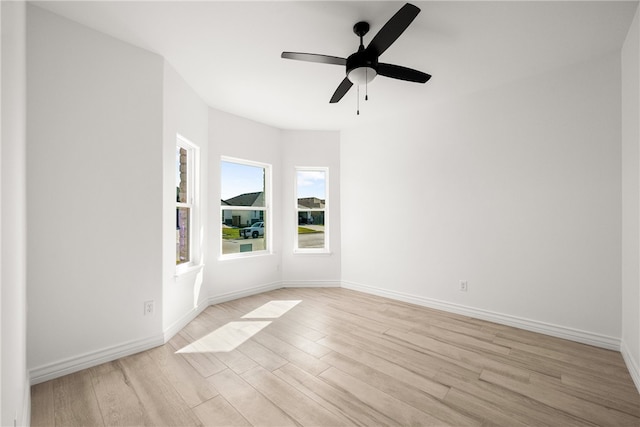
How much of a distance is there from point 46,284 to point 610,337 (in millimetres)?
4703

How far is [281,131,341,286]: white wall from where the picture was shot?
16.1 feet

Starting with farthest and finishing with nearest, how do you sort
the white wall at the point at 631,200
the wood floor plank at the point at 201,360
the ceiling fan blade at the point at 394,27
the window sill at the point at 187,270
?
the window sill at the point at 187,270 < the wood floor plank at the point at 201,360 < the white wall at the point at 631,200 < the ceiling fan blade at the point at 394,27

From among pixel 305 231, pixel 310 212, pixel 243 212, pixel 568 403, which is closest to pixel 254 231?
pixel 243 212

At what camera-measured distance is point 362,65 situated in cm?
218

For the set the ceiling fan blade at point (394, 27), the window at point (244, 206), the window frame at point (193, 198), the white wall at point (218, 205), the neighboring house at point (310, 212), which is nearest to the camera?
the ceiling fan blade at point (394, 27)

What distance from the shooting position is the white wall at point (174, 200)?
2844mm

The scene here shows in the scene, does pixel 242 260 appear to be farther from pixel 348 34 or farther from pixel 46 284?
pixel 348 34

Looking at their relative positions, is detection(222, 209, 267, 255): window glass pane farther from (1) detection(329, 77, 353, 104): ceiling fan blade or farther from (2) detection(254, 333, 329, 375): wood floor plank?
(1) detection(329, 77, 353, 104): ceiling fan blade

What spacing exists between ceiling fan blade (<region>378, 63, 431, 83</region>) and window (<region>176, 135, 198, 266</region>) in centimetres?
234

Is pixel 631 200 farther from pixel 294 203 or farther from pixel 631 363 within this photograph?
pixel 294 203

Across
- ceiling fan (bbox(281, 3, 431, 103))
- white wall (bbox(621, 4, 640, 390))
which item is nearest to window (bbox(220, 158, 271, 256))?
ceiling fan (bbox(281, 3, 431, 103))

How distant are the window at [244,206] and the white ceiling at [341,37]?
1287 mm

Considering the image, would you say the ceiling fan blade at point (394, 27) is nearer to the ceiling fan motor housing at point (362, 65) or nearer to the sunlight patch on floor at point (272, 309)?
the ceiling fan motor housing at point (362, 65)

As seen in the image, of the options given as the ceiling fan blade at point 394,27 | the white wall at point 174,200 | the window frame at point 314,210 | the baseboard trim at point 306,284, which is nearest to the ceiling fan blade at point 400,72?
the ceiling fan blade at point 394,27
